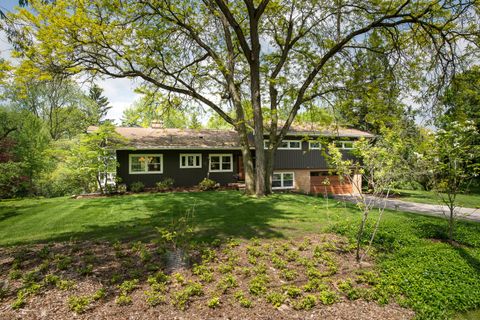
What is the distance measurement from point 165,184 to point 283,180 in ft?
29.9

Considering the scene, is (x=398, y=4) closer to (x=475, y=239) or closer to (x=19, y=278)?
(x=475, y=239)

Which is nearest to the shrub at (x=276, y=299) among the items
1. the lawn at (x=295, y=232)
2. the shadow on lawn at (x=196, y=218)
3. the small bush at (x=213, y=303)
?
the small bush at (x=213, y=303)

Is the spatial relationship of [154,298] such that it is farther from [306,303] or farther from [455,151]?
[455,151]

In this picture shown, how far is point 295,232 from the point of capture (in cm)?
741

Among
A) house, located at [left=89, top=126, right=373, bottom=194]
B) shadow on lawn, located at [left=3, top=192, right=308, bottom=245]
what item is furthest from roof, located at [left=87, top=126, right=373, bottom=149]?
shadow on lawn, located at [left=3, top=192, right=308, bottom=245]

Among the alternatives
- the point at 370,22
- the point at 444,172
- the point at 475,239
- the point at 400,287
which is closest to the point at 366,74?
the point at 370,22

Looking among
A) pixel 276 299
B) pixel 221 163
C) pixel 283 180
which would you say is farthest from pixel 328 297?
pixel 283 180

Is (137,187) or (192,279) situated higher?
(137,187)

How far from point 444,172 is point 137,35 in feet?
42.5

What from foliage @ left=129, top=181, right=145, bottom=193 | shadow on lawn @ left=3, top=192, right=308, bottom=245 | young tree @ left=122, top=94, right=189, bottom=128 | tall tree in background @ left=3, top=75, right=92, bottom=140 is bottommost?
shadow on lawn @ left=3, top=192, right=308, bottom=245

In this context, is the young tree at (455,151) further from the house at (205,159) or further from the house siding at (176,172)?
the house siding at (176,172)

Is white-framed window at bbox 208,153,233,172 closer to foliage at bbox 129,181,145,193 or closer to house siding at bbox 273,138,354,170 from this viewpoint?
house siding at bbox 273,138,354,170

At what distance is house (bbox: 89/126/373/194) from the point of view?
57.9 feet

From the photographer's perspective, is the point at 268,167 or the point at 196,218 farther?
the point at 268,167
